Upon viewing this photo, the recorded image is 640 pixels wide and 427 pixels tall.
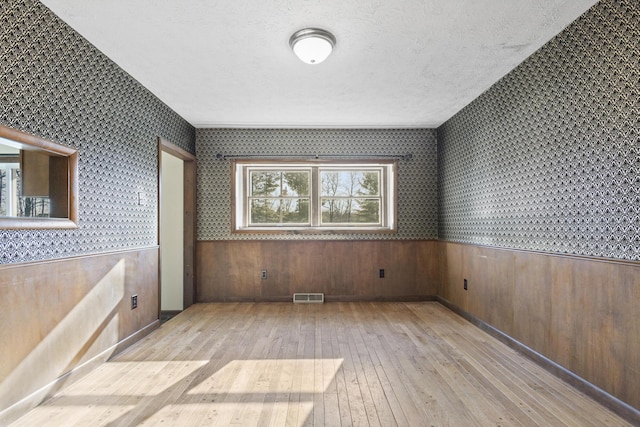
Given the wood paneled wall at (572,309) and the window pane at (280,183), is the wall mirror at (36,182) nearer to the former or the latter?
the window pane at (280,183)

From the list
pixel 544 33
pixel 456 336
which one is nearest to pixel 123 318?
pixel 456 336

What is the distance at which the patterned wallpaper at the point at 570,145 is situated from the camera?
2006 mm

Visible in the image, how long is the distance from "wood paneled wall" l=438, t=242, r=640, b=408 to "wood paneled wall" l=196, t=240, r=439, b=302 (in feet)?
4.08

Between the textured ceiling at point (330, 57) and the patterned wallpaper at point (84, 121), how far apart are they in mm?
174

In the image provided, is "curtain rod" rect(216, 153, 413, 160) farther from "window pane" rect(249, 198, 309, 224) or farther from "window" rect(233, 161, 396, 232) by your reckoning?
"window pane" rect(249, 198, 309, 224)

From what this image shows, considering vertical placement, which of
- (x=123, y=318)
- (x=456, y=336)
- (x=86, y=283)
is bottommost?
(x=456, y=336)

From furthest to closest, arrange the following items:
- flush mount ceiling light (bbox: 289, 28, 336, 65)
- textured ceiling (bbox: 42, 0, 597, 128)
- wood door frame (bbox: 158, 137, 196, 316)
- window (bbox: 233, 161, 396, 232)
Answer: window (bbox: 233, 161, 396, 232) < wood door frame (bbox: 158, 137, 196, 316) < flush mount ceiling light (bbox: 289, 28, 336, 65) < textured ceiling (bbox: 42, 0, 597, 128)

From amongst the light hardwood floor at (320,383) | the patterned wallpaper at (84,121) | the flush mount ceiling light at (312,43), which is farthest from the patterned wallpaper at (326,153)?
the flush mount ceiling light at (312,43)

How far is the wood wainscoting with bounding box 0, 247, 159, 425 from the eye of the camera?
6.36 feet

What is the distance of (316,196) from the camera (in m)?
4.98

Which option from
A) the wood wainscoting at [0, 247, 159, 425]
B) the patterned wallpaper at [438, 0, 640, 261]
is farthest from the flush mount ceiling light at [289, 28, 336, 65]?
the wood wainscoting at [0, 247, 159, 425]

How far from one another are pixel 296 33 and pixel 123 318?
2.80 meters

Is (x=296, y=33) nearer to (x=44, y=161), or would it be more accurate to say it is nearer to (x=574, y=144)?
(x=44, y=161)

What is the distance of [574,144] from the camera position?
239 cm
